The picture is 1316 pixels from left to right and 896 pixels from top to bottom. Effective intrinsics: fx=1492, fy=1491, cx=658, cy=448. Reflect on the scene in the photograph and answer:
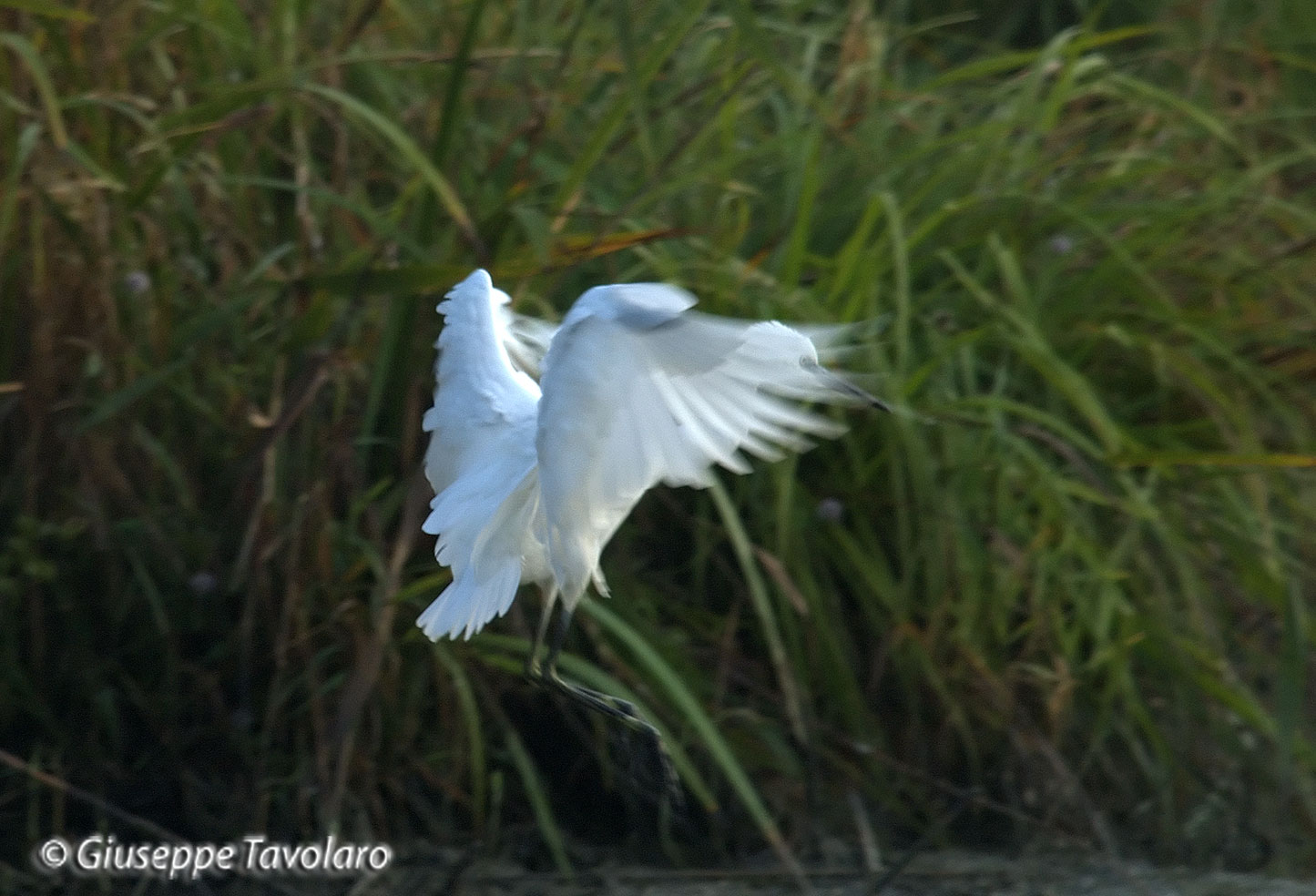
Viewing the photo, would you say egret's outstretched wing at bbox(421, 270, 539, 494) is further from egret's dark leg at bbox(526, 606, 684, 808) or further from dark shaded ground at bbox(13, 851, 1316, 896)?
dark shaded ground at bbox(13, 851, 1316, 896)

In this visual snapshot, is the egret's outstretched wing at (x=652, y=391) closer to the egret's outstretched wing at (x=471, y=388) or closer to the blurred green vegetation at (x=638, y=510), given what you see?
the egret's outstretched wing at (x=471, y=388)

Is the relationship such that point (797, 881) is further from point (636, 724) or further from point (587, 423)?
point (587, 423)

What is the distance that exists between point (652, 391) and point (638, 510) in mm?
1219

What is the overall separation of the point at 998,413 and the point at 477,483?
123 cm

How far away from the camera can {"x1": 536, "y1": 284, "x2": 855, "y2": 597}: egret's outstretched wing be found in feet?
5.20

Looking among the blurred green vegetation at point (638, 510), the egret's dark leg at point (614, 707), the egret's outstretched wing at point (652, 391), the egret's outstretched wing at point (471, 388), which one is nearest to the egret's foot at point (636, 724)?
the egret's dark leg at point (614, 707)

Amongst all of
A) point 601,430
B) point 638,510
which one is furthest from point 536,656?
point 601,430

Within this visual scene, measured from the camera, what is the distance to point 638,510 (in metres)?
2.86

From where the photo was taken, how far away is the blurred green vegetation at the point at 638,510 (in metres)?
2.57

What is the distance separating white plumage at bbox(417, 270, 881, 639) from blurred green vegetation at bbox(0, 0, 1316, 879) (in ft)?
1.64

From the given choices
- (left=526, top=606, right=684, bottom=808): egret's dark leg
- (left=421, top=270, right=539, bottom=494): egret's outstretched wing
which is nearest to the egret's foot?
(left=526, top=606, right=684, bottom=808): egret's dark leg

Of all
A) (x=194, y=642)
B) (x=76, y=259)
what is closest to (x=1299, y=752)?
(x=194, y=642)

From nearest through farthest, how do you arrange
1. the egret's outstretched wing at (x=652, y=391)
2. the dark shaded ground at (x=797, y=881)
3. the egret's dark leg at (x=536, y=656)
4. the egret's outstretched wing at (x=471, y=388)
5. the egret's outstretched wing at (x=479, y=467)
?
the egret's outstretched wing at (x=652, y=391) < the egret's outstretched wing at (x=479, y=467) < the egret's outstretched wing at (x=471, y=388) < the egret's dark leg at (x=536, y=656) < the dark shaded ground at (x=797, y=881)

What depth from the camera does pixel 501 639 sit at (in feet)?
8.41
